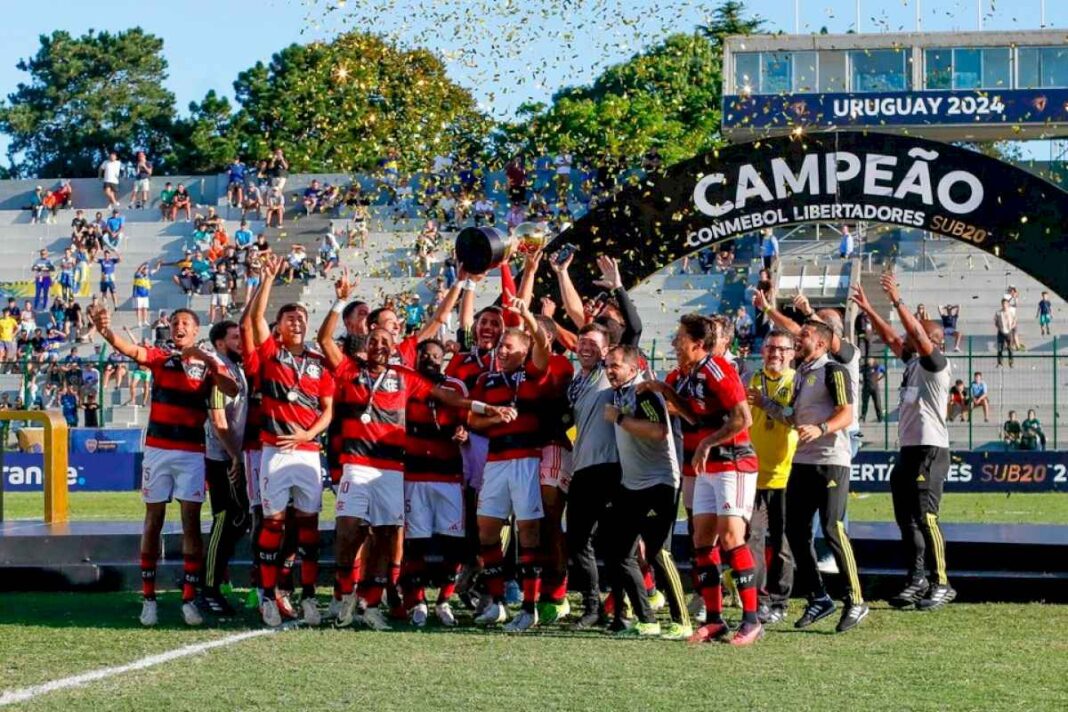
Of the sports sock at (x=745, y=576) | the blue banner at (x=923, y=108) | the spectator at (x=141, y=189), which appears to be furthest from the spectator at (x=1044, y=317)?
the sports sock at (x=745, y=576)

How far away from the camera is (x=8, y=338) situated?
121 ft

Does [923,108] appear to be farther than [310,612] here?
Yes

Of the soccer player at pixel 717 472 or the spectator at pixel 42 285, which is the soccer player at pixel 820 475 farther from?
the spectator at pixel 42 285

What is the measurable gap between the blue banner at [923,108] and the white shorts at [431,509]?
38.6 m

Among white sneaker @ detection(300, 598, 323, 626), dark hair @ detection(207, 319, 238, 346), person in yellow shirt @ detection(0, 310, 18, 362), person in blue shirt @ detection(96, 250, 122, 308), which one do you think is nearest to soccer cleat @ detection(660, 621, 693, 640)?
white sneaker @ detection(300, 598, 323, 626)

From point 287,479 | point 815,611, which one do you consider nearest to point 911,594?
point 815,611

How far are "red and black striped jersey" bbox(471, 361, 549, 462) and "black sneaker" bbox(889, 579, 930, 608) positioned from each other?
271 cm

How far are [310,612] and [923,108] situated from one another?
136ft

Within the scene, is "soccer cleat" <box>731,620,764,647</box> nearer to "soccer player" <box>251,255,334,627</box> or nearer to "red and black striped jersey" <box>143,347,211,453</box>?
"soccer player" <box>251,255,334,627</box>

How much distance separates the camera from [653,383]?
9648 millimetres

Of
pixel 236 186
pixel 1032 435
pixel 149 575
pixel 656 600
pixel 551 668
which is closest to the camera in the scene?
pixel 551 668

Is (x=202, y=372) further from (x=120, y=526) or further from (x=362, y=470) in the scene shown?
(x=120, y=526)

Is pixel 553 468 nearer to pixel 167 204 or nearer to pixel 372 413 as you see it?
pixel 372 413

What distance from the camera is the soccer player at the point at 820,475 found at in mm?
10164
